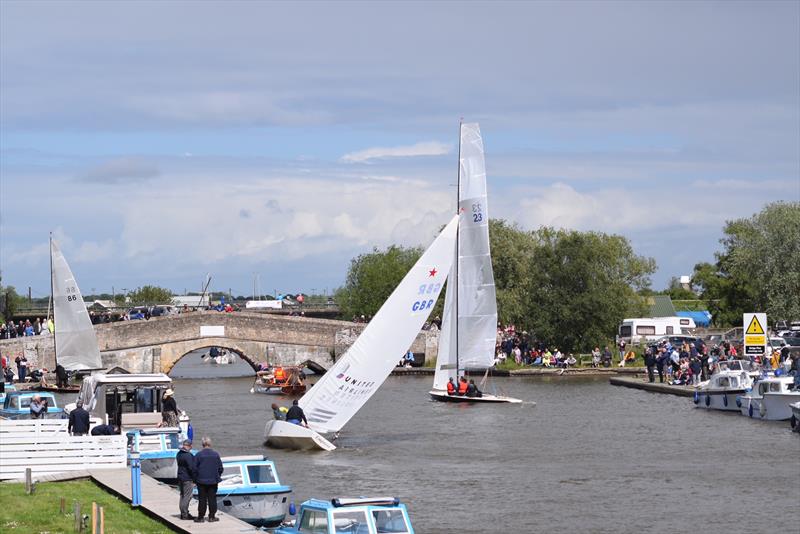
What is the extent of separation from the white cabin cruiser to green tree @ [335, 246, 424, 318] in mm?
80526

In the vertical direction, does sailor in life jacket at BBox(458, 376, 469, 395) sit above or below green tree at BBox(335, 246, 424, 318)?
below

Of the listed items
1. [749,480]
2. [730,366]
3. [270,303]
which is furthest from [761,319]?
[270,303]

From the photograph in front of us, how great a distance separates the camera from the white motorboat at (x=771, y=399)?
177 feet

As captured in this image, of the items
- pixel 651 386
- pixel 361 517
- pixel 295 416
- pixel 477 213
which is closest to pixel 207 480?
pixel 361 517

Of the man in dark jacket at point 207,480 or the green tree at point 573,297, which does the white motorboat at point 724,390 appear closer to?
the green tree at point 573,297

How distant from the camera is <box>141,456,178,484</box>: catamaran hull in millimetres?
35469

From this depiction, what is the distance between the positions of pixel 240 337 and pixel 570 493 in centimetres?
5842

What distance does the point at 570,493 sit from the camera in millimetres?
37312

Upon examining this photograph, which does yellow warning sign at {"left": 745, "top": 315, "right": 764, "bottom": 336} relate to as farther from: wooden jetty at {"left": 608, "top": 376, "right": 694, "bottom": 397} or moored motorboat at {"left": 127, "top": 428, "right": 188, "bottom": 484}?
moored motorboat at {"left": 127, "top": 428, "right": 188, "bottom": 484}

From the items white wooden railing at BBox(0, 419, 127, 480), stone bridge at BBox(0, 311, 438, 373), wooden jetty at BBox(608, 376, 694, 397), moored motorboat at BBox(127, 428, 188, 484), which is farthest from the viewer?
stone bridge at BBox(0, 311, 438, 373)

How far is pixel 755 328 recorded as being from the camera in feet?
183

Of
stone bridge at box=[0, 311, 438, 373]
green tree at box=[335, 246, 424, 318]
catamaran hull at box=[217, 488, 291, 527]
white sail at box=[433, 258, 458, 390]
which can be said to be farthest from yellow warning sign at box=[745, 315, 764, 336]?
green tree at box=[335, 246, 424, 318]

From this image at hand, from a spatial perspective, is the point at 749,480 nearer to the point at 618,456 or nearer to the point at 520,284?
the point at 618,456

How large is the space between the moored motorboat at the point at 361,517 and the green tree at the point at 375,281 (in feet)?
329
